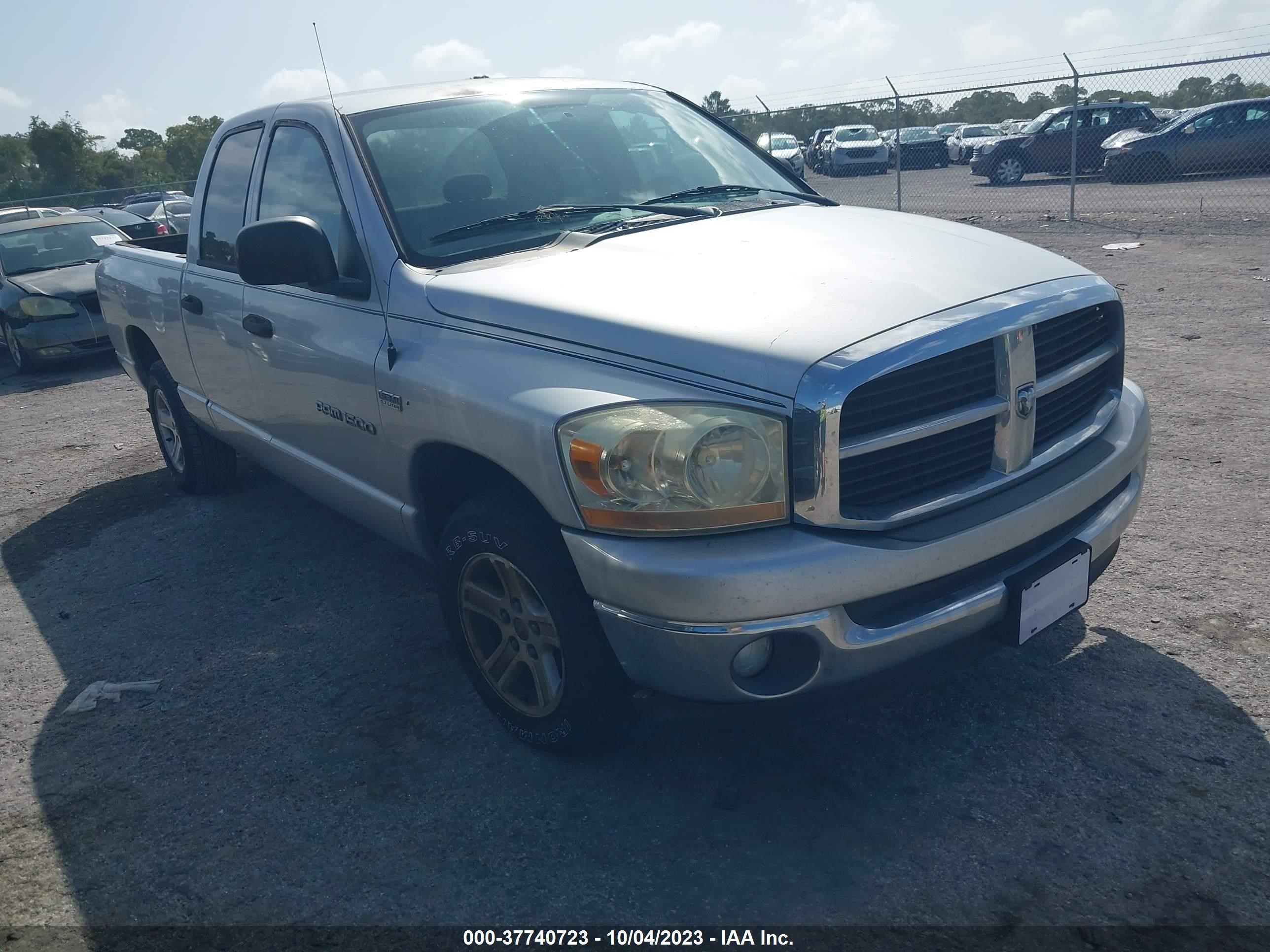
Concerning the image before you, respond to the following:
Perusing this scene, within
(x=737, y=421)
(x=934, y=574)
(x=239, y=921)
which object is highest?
(x=737, y=421)

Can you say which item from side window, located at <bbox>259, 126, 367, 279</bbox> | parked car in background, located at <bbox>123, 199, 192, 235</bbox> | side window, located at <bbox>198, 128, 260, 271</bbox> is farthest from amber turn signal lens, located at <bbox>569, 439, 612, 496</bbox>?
parked car in background, located at <bbox>123, 199, 192, 235</bbox>

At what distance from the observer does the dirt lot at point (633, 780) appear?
2502 millimetres

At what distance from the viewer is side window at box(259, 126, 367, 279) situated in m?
3.46

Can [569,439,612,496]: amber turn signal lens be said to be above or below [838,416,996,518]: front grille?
above

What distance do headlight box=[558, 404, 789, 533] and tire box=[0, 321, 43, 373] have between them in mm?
9954

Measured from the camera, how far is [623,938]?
94.3 inches

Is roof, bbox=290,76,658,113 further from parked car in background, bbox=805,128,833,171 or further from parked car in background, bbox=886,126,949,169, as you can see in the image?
parked car in background, bbox=805,128,833,171

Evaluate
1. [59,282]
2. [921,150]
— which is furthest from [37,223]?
[921,150]

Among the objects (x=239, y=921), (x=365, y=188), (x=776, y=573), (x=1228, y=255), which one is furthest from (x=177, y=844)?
(x=1228, y=255)

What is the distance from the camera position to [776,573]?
233cm

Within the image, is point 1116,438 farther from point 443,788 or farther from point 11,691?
point 11,691

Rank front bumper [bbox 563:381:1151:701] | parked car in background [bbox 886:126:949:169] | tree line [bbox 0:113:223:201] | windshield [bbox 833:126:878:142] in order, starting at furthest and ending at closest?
1. tree line [bbox 0:113:223:201]
2. windshield [bbox 833:126:878:142]
3. parked car in background [bbox 886:126:949:169]
4. front bumper [bbox 563:381:1151:701]

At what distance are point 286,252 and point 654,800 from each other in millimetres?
1973

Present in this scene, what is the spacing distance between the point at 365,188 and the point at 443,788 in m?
1.91
